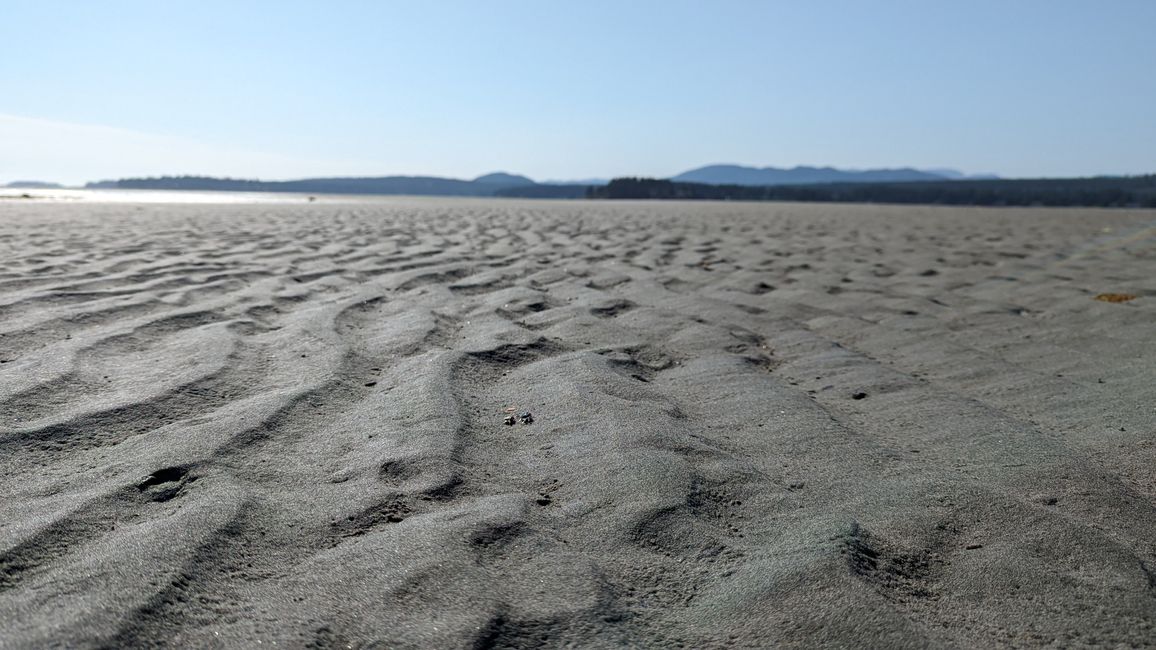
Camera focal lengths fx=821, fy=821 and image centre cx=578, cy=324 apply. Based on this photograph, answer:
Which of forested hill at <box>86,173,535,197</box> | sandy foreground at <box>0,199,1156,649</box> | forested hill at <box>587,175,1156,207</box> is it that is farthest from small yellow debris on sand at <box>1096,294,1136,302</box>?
forested hill at <box>86,173,535,197</box>

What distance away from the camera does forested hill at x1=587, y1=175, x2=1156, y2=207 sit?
1131 inches

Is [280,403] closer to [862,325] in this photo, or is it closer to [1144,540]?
[1144,540]

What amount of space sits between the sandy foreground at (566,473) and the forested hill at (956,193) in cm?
2695

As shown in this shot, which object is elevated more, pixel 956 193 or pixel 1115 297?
pixel 1115 297

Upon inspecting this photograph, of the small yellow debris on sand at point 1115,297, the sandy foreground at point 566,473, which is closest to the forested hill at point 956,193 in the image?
the small yellow debris on sand at point 1115,297

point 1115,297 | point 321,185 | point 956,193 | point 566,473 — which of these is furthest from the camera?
point 321,185

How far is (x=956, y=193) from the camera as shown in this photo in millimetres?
33719

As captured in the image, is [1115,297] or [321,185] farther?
[321,185]

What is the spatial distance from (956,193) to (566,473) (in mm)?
36155

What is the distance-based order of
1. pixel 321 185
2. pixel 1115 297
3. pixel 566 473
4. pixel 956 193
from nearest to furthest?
pixel 566 473, pixel 1115 297, pixel 956 193, pixel 321 185

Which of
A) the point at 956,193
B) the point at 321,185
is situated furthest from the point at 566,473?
the point at 321,185

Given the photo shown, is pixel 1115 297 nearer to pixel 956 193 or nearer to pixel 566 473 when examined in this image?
pixel 566 473

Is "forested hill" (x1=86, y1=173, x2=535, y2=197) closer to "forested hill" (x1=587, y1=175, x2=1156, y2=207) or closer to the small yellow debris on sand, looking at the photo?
"forested hill" (x1=587, y1=175, x2=1156, y2=207)

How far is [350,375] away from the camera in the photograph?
86.5 inches
